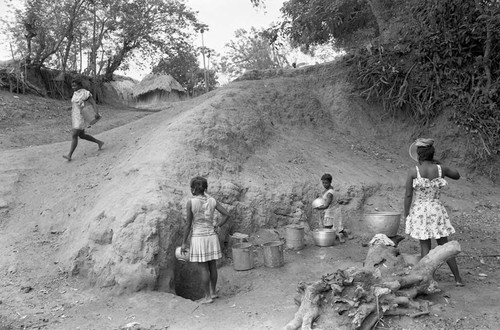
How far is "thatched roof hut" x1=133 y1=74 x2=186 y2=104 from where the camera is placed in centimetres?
2159

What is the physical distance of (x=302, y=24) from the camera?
402 inches

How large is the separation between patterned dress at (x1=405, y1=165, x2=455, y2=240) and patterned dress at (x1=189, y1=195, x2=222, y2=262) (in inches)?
76.8

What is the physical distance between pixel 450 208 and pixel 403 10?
524 centimetres

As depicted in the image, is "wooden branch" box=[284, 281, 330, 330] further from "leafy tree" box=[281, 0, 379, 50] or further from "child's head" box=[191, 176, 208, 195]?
"leafy tree" box=[281, 0, 379, 50]

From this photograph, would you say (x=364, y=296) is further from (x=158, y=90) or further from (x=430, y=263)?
(x=158, y=90)

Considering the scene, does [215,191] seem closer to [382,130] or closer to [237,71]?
[382,130]

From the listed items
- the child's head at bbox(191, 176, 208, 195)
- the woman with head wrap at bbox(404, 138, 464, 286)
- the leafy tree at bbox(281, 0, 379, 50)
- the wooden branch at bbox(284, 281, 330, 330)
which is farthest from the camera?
the leafy tree at bbox(281, 0, 379, 50)

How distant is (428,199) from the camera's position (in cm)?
397

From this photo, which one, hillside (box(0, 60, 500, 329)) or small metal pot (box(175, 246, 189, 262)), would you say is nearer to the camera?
hillside (box(0, 60, 500, 329))

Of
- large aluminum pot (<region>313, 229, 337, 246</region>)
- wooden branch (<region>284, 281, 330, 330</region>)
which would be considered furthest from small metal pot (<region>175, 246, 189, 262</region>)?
large aluminum pot (<region>313, 229, 337, 246</region>)

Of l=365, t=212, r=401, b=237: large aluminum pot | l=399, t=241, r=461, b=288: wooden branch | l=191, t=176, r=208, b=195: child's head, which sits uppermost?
l=191, t=176, r=208, b=195: child's head

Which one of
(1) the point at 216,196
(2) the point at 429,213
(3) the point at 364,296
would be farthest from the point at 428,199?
(1) the point at 216,196

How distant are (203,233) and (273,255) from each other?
1063mm

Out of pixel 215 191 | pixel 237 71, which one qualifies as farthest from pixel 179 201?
pixel 237 71
